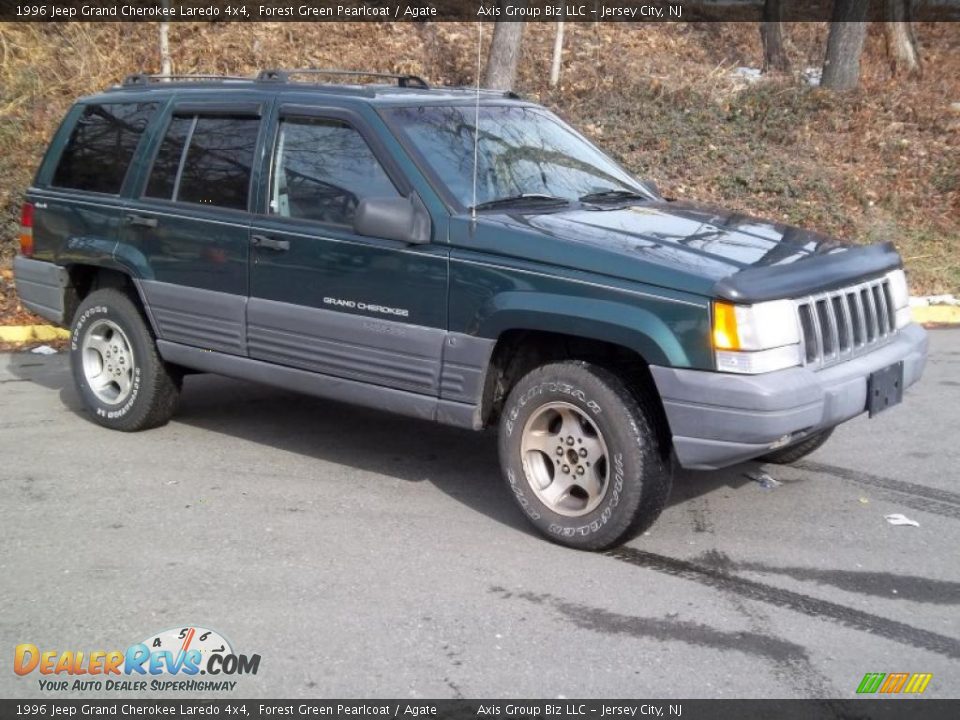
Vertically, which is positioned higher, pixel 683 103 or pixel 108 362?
pixel 683 103

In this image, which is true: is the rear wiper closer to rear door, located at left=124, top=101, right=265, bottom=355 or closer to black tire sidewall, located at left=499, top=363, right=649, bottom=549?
black tire sidewall, located at left=499, top=363, right=649, bottom=549

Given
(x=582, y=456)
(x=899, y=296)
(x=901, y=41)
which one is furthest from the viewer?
(x=901, y=41)

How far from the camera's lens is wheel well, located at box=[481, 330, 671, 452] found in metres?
5.00

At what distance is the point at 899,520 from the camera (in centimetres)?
555

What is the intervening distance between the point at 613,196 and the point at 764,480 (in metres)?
1.68

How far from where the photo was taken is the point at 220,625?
4.34 metres

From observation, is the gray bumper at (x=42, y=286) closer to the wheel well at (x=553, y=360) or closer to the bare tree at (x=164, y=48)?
the wheel well at (x=553, y=360)

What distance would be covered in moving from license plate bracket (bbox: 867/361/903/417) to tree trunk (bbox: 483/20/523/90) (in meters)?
9.85

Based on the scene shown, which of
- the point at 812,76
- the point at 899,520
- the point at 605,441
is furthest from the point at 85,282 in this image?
the point at 812,76

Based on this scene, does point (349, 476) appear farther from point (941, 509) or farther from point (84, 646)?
point (941, 509)

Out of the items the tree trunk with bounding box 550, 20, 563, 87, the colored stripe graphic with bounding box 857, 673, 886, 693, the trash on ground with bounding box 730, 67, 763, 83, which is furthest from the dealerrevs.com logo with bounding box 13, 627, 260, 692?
the trash on ground with bounding box 730, 67, 763, 83

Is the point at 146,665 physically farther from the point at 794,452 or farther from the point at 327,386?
the point at 794,452

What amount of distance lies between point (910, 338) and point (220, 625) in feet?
A: 11.5

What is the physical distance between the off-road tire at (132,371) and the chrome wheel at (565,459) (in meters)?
2.62
